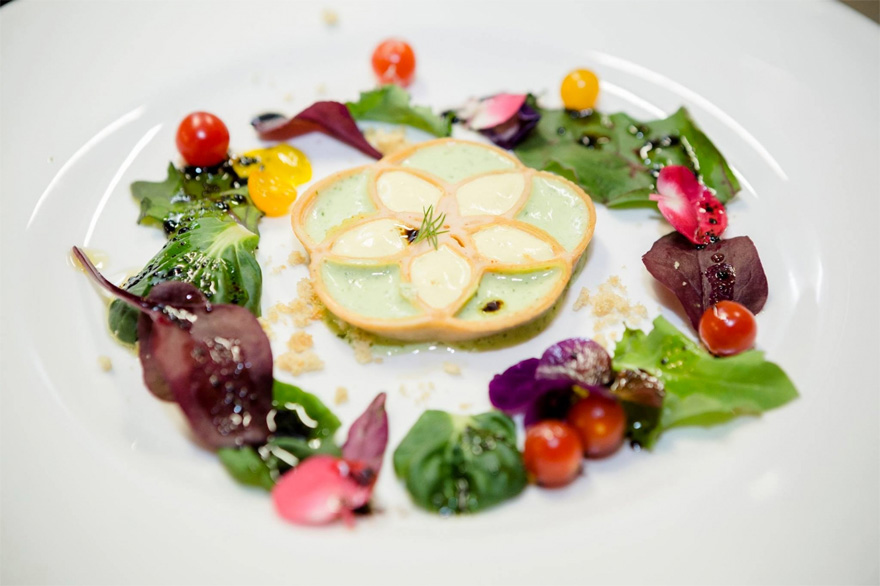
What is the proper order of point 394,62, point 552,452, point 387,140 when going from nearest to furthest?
point 552,452 < point 387,140 < point 394,62

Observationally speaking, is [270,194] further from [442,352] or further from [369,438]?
[369,438]

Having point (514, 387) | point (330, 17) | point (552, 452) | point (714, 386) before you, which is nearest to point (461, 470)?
point (552, 452)

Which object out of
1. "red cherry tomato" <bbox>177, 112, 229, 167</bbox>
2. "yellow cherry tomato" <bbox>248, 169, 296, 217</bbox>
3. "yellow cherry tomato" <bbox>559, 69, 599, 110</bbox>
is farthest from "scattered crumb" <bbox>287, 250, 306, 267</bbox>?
"yellow cherry tomato" <bbox>559, 69, 599, 110</bbox>

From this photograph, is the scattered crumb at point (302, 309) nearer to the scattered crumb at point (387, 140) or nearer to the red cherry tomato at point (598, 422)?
the scattered crumb at point (387, 140)

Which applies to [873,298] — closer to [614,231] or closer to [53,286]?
[614,231]

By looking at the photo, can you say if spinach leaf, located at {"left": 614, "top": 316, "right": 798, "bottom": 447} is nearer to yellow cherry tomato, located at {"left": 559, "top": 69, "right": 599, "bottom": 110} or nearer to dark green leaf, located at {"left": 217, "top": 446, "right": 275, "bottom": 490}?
dark green leaf, located at {"left": 217, "top": 446, "right": 275, "bottom": 490}

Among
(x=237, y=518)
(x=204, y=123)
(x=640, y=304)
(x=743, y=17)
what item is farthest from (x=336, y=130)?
(x=743, y=17)
